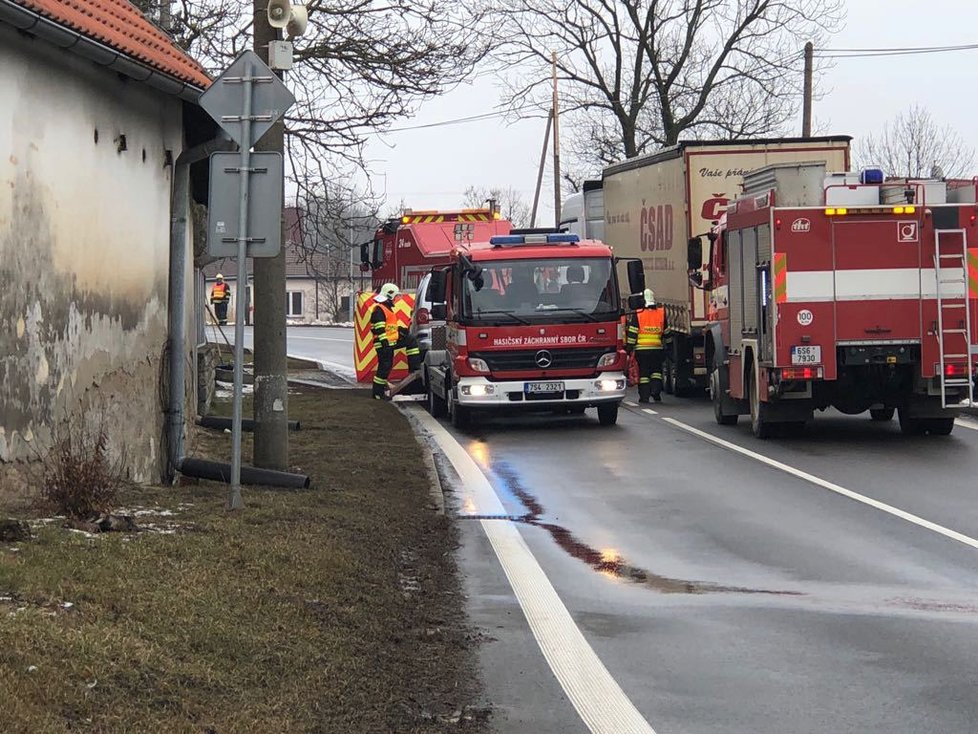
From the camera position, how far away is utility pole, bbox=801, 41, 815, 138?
37.8 m

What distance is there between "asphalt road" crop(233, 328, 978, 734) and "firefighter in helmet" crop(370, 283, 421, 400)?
23.2ft

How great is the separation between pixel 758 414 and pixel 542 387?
2.88 metres

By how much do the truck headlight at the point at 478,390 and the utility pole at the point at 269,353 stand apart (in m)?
6.82

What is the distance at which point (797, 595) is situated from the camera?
8.41 meters

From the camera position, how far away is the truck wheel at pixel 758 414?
57.2 ft

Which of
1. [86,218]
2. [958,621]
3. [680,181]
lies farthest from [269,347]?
[680,181]

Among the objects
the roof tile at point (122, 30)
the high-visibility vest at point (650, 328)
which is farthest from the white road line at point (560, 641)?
the high-visibility vest at point (650, 328)

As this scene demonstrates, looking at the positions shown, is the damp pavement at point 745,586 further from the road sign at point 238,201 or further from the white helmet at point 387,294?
the white helmet at point 387,294

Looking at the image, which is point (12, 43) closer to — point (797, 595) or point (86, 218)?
point (86, 218)

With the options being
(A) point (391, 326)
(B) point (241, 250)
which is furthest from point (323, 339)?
(B) point (241, 250)

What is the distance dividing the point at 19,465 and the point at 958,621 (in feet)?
18.3

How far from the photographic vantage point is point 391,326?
25.1m

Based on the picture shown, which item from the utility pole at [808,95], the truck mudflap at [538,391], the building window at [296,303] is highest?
the utility pole at [808,95]

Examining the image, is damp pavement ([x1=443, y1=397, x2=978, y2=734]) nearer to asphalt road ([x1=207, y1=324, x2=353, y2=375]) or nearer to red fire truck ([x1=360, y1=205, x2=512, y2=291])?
red fire truck ([x1=360, y1=205, x2=512, y2=291])
